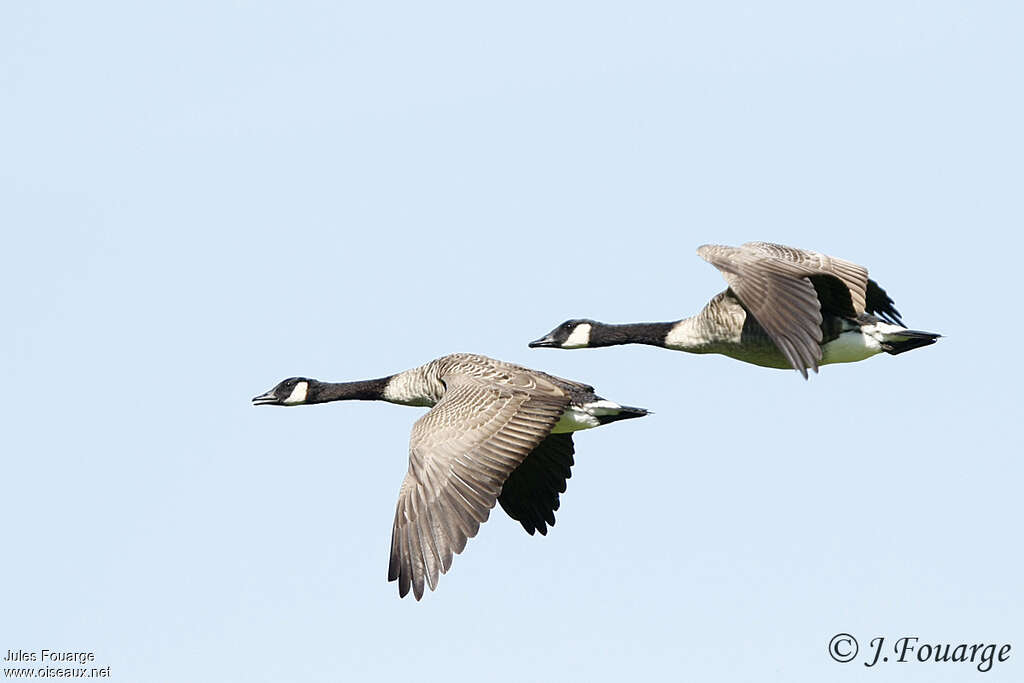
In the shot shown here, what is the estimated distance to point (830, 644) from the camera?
16.6 metres

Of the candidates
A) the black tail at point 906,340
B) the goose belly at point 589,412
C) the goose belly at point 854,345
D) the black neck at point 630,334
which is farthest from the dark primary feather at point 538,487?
the black tail at point 906,340

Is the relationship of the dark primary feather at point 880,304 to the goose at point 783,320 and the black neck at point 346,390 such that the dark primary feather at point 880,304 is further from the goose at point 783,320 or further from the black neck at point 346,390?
the black neck at point 346,390

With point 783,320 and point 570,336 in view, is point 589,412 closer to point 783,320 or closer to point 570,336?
point 783,320

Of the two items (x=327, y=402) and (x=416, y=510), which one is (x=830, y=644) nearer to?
(x=416, y=510)

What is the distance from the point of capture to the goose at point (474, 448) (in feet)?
45.3

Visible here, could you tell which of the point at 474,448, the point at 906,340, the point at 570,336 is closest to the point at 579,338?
the point at 570,336

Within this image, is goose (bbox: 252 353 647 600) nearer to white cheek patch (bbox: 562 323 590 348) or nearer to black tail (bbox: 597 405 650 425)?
black tail (bbox: 597 405 650 425)

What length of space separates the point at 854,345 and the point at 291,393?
6831 mm

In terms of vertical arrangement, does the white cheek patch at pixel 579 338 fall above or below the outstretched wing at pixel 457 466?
above

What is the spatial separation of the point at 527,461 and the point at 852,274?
3960mm

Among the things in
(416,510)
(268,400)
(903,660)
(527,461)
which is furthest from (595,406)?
(268,400)

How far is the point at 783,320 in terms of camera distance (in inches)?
581

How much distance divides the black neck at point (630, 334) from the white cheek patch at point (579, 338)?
0.06m

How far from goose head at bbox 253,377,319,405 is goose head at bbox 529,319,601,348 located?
108 inches
